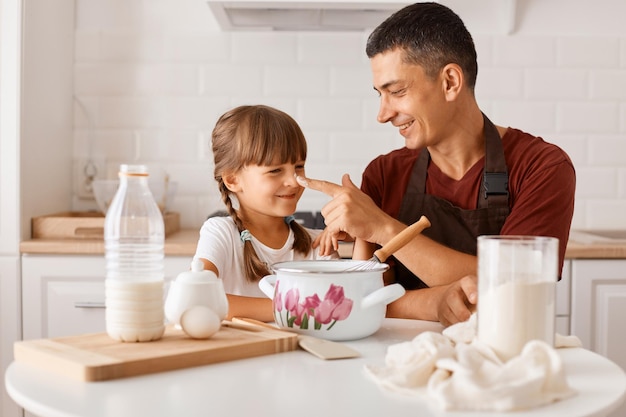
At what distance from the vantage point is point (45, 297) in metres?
2.62

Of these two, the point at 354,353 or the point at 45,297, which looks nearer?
the point at 354,353

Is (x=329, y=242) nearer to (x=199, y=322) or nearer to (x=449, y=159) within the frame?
(x=449, y=159)

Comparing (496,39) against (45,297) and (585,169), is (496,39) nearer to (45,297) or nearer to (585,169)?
(585,169)

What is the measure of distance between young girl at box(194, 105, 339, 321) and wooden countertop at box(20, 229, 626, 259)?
23.7 inches

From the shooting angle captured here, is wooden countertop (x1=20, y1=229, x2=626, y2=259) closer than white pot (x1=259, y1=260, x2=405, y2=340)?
No

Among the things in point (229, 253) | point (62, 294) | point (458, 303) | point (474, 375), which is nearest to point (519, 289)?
point (474, 375)

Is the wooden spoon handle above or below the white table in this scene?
above

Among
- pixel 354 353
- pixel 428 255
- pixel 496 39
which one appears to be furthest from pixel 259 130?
pixel 496 39

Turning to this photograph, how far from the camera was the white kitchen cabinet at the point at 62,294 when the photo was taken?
2602 mm

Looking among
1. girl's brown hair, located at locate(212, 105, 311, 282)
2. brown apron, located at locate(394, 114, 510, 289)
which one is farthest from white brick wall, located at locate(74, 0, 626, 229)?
girl's brown hair, located at locate(212, 105, 311, 282)

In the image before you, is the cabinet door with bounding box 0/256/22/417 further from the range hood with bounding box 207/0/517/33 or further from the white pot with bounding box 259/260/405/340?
the white pot with bounding box 259/260/405/340

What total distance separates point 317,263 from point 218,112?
1.82 metres

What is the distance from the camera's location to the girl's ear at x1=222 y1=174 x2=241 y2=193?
6.37 feet

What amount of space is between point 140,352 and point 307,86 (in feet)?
7.03
